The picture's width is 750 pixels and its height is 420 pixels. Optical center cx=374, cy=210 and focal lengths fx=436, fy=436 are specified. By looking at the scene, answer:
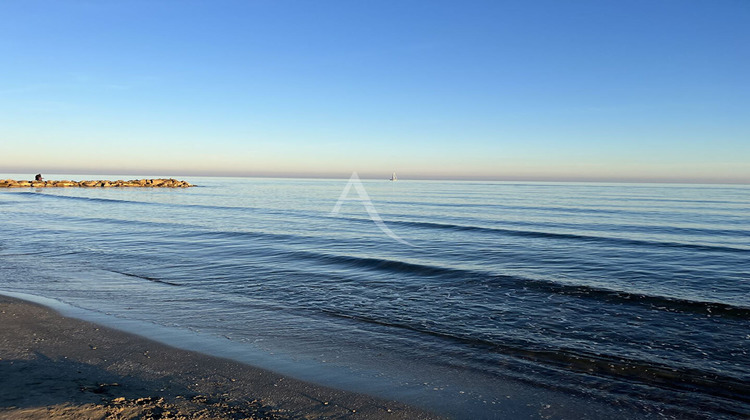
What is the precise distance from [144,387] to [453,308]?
8.07m

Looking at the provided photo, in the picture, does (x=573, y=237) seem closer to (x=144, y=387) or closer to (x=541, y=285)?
(x=541, y=285)

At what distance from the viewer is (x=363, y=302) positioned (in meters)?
12.8

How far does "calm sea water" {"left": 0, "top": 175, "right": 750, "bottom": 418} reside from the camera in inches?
288

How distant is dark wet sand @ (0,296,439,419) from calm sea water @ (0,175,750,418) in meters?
0.61

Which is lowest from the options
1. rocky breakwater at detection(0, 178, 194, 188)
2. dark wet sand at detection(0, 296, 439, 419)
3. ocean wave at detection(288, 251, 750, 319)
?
ocean wave at detection(288, 251, 750, 319)

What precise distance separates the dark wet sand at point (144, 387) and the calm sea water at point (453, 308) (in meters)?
0.61

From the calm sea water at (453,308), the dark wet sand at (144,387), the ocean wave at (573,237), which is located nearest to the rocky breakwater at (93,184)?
the calm sea water at (453,308)

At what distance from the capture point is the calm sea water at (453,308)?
731 cm

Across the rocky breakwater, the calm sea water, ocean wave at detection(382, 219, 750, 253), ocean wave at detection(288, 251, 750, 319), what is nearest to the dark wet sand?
the calm sea water

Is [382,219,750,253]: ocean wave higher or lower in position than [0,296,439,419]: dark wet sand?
lower

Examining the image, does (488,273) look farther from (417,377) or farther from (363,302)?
(417,377)

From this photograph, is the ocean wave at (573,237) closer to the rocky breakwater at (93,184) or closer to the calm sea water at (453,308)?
the calm sea water at (453,308)

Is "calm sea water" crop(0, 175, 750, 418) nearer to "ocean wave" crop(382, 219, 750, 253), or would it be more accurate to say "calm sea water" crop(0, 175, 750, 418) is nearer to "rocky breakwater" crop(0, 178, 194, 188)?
"ocean wave" crop(382, 219, 750, 253)

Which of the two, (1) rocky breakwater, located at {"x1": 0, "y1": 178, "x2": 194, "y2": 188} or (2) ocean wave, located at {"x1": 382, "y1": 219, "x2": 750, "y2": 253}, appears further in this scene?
(1) rocky breakwater, located at {"x1": 0, "y1": 178, "x2": 194, "y2": 188}
